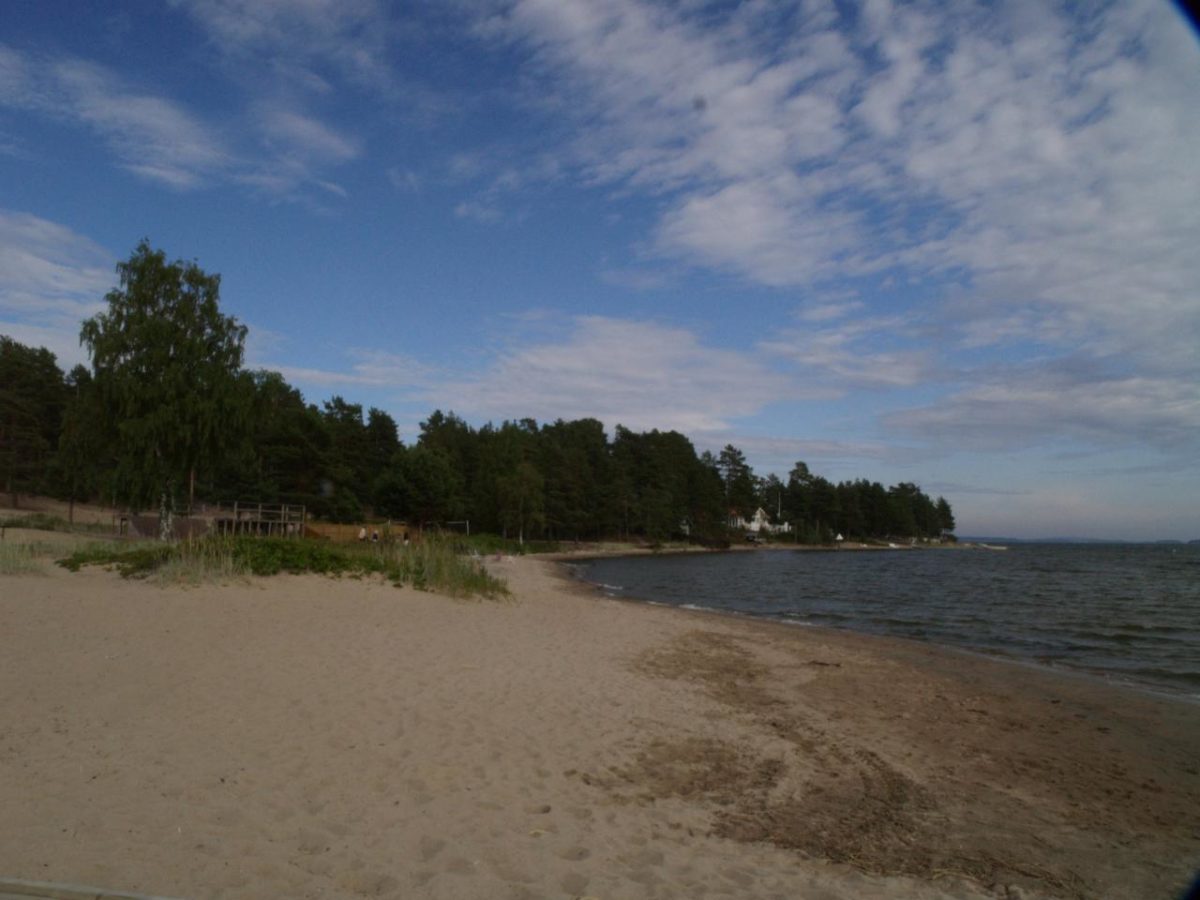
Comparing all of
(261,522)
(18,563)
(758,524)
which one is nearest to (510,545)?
(261,522)

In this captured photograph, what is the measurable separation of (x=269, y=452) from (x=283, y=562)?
127 ft

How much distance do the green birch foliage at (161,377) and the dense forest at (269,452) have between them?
2.3 inches

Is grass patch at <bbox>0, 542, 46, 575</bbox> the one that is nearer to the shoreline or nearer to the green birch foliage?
the green birch foliage

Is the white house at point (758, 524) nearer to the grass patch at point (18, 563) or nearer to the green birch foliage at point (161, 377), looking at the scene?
the green birch foliage at point (161, 377)

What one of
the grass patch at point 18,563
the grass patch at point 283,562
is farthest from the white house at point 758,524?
the grass patch at point 18,563

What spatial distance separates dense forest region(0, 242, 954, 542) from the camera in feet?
101

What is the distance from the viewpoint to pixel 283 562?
17.5 m

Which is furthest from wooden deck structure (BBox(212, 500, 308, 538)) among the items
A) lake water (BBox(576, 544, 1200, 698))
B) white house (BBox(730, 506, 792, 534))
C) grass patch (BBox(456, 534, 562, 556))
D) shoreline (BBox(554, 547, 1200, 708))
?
white house (BBox(730, 506, 792, 534))

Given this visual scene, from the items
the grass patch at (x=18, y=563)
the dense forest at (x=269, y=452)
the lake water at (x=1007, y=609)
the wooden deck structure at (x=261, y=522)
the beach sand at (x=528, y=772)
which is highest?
the dense forest at (x=269, y=452)

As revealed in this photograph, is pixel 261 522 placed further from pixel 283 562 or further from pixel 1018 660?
pixel 1018 660

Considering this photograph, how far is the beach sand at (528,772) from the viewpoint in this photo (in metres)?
4.42

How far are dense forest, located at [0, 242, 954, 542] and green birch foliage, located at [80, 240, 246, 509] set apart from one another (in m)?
0.06

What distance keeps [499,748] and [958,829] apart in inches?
159

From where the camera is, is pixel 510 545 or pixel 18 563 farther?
pixel 510 545
